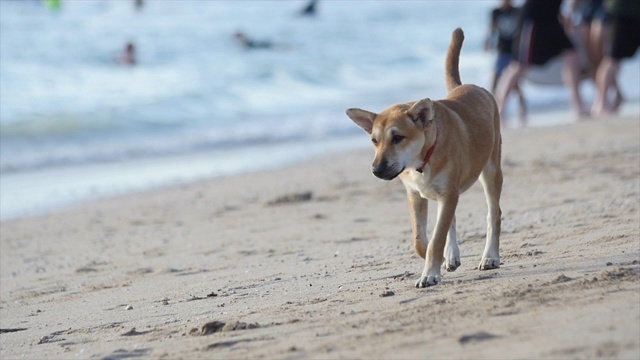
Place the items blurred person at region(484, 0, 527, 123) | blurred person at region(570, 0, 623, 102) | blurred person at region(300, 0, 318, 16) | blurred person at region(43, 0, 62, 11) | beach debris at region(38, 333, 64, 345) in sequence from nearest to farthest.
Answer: beach debris at region(38, 333, 64, 345)
blurred person at region(484, 0, 527, 123)
blurred person at region(570, 0, 623, 102)
blurred person at region(43, 0, 62, 11)
blurred person at region(300, 0, 318, 16)

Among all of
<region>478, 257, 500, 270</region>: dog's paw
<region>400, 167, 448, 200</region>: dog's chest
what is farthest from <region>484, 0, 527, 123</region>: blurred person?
<region>400, 167, 448, 200</region>: dog's chest

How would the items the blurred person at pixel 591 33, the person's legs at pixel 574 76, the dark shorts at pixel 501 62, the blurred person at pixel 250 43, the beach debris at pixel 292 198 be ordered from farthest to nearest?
the blurred person at pixel 250 43 → the blurred person at pixel 591 33 → the dark shorts at pixel 501 62 → the person's legs at pixel 574 76 → the beach debris at pixel 292 198

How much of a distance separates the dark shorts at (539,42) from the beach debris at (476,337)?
1008 centimetres

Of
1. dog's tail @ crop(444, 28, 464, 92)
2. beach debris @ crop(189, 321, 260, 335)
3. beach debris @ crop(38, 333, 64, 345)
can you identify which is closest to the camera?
beach debris @ crop(189, 321, 260, 335)

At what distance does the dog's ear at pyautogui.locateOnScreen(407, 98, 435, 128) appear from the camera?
5227mm

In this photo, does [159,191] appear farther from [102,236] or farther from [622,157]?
[622,157]

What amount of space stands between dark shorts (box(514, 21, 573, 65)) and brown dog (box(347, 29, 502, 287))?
794 centimetres

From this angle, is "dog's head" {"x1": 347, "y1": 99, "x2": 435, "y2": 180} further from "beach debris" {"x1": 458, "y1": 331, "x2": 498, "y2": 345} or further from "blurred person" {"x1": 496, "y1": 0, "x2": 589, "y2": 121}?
"blurred person" {"x1": 496, "y1": 0, "x2": 589, "y2": 121}

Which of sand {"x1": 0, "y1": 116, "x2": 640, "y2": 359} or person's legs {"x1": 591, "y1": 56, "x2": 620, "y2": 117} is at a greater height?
person's legs {"x1": 591, "y1": 56, "x2": 620, "y2": 117}

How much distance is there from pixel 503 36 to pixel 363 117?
931cm

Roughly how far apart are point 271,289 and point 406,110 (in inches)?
50.2

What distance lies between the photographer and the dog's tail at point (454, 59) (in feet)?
20.8

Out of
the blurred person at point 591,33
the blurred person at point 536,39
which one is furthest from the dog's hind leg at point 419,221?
the blurred person at point 591,33

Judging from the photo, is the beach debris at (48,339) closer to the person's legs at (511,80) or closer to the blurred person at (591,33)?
the person's legs at (511,80)
